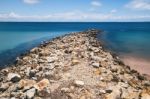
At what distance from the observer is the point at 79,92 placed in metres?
12.8

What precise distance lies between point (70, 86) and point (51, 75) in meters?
2.08

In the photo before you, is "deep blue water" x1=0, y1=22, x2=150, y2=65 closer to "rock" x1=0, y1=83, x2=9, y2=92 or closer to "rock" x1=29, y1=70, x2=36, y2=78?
"rock" x1=29, y1=70, x2=36, y2=78

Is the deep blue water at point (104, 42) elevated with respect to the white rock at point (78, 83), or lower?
lower

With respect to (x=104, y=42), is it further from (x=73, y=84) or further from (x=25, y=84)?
(x=25, y=84)

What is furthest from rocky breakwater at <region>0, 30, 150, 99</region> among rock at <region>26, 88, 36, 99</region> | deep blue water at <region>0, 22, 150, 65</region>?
deep blue water at <region>0, 22, 150, 65</region>

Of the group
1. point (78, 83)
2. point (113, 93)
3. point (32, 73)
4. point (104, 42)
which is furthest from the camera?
point (104, 42)

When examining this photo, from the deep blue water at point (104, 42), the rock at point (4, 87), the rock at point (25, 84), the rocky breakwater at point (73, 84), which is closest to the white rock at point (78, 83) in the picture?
the rocky breakwater at point (73, 84)

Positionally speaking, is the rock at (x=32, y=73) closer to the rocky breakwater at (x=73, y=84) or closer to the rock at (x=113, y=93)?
the rocky breakwater at (x=73, y=84)

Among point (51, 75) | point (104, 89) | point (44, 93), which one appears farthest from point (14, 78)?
point (104, 89)

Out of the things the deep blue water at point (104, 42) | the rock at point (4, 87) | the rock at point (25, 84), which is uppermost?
the rock at point (25, 84)

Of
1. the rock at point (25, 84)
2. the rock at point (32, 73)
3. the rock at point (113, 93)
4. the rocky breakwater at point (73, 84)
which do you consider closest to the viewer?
the rock at point (113, 93)

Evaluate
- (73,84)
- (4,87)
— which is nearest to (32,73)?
(4,87)

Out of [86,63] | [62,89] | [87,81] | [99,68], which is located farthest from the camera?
A: [86,63]

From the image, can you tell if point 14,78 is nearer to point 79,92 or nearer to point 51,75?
point 51,75
